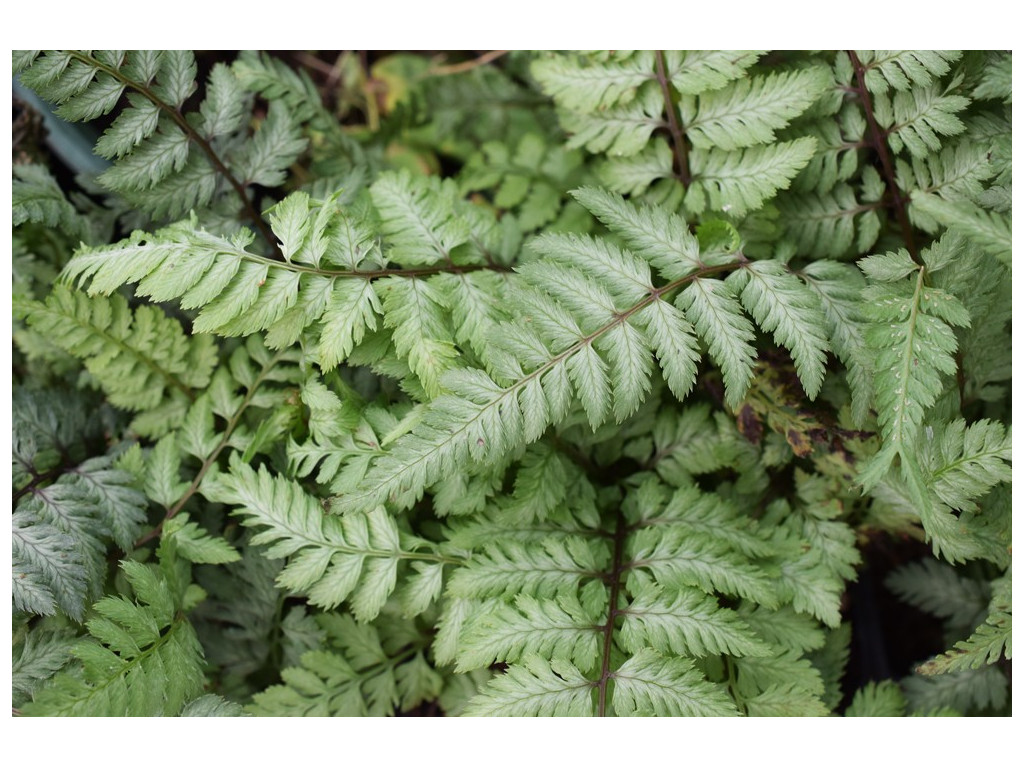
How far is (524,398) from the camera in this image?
1.51 m

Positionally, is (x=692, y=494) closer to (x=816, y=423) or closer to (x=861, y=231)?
(x=816, y=423)

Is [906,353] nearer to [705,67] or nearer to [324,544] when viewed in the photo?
[705,67]

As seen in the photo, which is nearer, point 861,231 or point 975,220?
point 975,220

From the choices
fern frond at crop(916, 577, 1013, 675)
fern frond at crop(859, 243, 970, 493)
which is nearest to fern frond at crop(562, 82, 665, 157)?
fern frond at crop(859, 243, 970, 493)

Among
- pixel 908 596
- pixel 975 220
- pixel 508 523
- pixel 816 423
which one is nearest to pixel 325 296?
pixel 508 523

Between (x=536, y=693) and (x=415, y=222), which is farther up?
(x=415, y=222)

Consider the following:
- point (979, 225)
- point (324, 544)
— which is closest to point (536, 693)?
point (324, 544)

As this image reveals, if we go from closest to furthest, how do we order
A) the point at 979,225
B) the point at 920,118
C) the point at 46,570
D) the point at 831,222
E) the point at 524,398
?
the point at 979,225 < the point at 524,398 < the point at 46,570 < the point at 920,118 < the point at 831,222

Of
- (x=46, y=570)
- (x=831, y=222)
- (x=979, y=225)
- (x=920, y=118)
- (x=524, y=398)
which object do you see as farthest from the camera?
(x=831, y=222)

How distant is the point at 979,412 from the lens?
1929mm

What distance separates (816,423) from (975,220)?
61cm

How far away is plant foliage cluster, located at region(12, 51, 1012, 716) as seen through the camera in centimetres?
A: 158

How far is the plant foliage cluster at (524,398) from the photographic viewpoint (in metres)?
1.58
